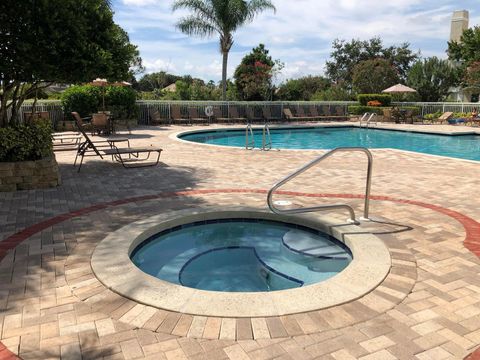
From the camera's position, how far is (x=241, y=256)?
5.05m

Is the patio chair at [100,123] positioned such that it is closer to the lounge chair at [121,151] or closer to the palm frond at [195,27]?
the lounge chair at [121,151]

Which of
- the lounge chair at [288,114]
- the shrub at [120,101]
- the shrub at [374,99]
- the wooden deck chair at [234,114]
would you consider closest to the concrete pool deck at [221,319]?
the shrub at [120,101]

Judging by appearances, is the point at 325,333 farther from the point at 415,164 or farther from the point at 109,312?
the point at 415,164

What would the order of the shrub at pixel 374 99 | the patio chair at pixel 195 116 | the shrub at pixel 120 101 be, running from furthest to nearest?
1. the shrub at pixel 374 99
2. the patio chair at pixel 195 116
3. the shrub at pixel 120 101

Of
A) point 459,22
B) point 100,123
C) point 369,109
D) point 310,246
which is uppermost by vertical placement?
point 459,22

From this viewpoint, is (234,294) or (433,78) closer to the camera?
(234,294)

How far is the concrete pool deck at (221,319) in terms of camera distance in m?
2.68

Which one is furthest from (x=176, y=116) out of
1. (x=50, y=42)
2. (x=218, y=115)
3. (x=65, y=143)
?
(x=50, y=42)

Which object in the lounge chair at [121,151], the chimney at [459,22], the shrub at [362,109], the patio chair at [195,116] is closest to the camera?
the lounge chair at [121,151]

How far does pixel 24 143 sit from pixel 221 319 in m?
5.81

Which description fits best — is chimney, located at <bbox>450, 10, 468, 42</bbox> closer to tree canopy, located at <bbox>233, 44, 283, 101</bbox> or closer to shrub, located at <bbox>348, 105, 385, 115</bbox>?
tree canopy, located at <bbox>233, 44, 283, 101</bbox>

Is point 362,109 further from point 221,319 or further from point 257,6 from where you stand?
point 221,319

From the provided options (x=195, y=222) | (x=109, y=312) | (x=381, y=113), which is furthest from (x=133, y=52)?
(x=381, y=113)

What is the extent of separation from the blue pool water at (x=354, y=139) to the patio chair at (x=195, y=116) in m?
2.74
